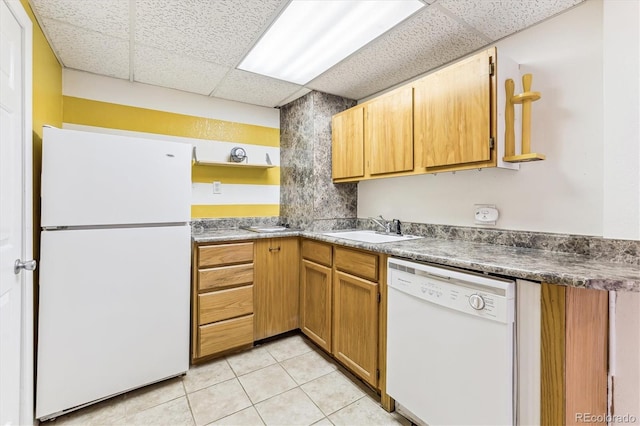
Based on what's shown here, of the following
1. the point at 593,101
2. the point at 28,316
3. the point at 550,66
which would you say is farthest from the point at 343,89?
the point at 28,316

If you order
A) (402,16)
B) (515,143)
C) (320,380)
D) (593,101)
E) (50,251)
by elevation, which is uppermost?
(402,16)

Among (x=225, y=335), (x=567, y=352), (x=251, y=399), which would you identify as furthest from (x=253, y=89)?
(x=567, y=352)

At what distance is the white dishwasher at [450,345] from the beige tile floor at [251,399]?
0.31 m

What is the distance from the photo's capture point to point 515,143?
156cm

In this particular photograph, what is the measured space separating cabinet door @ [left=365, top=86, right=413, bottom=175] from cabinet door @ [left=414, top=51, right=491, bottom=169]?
8 centimetres

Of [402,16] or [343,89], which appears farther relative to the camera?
[343,89]

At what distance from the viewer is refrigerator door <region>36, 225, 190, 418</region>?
153 cm

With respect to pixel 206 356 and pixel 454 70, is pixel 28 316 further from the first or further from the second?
pixel 454 70

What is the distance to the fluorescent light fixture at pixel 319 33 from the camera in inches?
57.9

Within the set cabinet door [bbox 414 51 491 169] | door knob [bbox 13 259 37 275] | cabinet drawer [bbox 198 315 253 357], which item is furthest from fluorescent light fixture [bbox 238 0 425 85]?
cabinet drawer [bbox 198 315 253 357]

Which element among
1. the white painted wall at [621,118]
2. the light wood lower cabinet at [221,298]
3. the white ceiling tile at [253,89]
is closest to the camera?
the white painted wall at [621,118]

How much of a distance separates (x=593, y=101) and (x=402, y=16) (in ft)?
3.39

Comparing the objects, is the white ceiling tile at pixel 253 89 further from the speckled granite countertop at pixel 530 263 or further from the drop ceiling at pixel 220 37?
the speckled granite countertop at pixel 530 263

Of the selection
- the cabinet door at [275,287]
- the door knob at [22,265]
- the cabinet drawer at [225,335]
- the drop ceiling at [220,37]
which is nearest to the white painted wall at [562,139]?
the drop ceiling at [220,37]
